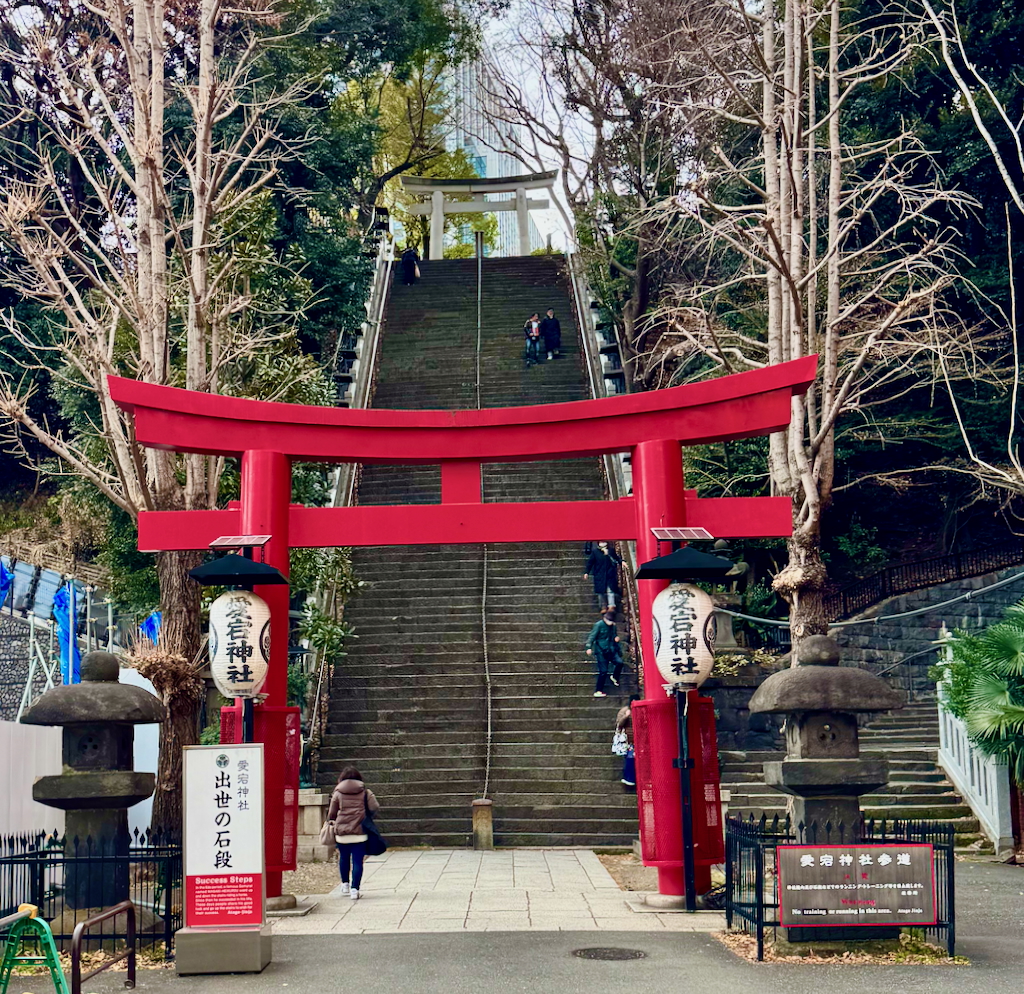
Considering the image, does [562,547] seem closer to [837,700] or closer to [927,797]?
[927,797]

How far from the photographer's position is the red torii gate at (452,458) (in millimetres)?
11805

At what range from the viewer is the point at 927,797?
16.1 metres

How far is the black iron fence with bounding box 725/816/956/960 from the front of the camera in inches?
362

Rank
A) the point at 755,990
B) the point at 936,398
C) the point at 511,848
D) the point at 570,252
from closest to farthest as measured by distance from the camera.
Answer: the point at 755,990 < the point at 511,848 < the point at 936,398 < the point at 570,252

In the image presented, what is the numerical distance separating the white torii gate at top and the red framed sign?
32842 mm

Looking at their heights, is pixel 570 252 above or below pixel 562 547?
above

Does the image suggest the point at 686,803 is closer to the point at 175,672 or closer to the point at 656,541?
the point at 656,541

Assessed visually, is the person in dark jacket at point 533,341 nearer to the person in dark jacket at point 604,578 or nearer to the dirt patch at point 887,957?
the person in dark jacket at point 604,578

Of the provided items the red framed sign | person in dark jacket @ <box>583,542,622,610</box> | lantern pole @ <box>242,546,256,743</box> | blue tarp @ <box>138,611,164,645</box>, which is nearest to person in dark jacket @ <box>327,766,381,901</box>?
lantern pole @ <box>242,546,256,743</box>

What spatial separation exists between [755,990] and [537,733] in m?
9.70

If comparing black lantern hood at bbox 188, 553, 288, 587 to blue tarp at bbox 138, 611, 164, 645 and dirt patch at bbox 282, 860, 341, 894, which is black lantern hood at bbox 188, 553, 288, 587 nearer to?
dirt patch at bbox 282, 860, 341, 894

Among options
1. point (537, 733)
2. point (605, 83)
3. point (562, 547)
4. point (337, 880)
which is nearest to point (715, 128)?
point (605, 83)

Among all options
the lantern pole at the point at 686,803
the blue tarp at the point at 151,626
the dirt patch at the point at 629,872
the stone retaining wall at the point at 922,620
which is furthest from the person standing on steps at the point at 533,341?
the lantern pole at the point at 686,803

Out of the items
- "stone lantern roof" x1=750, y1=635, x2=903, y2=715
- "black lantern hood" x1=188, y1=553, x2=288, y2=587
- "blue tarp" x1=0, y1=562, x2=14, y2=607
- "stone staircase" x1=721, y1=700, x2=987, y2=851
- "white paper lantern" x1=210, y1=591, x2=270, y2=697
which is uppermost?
"blue tarp" x1=0, y1=562, x2=14, y2=607
